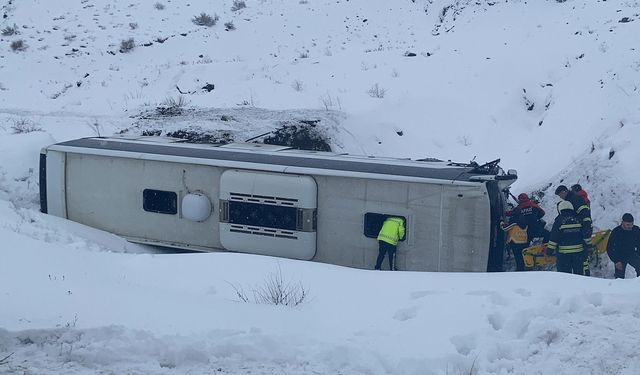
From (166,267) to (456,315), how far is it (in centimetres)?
374

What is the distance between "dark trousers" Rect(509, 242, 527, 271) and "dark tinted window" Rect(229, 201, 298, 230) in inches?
127

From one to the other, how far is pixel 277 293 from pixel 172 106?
494 inches

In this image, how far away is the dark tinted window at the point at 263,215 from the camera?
10.8m

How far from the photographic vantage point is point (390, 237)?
9977 mm

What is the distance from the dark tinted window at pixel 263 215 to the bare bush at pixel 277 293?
290 cm

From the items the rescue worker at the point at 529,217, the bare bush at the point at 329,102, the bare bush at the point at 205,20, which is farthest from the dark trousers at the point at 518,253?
the bare bush at the point at 205,20

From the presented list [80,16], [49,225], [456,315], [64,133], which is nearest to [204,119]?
[64,133]

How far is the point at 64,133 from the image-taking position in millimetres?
16625

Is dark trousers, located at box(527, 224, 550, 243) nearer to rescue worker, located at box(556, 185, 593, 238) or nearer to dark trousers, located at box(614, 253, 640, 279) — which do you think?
rescue worker, located at box(556, 185, 593, 238)

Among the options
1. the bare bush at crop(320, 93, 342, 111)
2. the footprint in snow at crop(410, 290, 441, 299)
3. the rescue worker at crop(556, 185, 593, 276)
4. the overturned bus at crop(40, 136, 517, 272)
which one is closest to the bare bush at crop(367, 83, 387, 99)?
the bare bush at crop(320, 93, 342, 111)

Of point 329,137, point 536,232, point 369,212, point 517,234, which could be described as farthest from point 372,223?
point 329,137

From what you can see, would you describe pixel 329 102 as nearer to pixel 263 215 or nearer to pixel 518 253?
pixel 263 215

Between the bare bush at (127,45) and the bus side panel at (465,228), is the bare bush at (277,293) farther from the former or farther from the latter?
the bare bush at (127,45)

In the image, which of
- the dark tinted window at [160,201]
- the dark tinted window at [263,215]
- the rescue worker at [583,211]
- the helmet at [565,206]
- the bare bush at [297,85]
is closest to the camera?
the helmet at [565,206]
